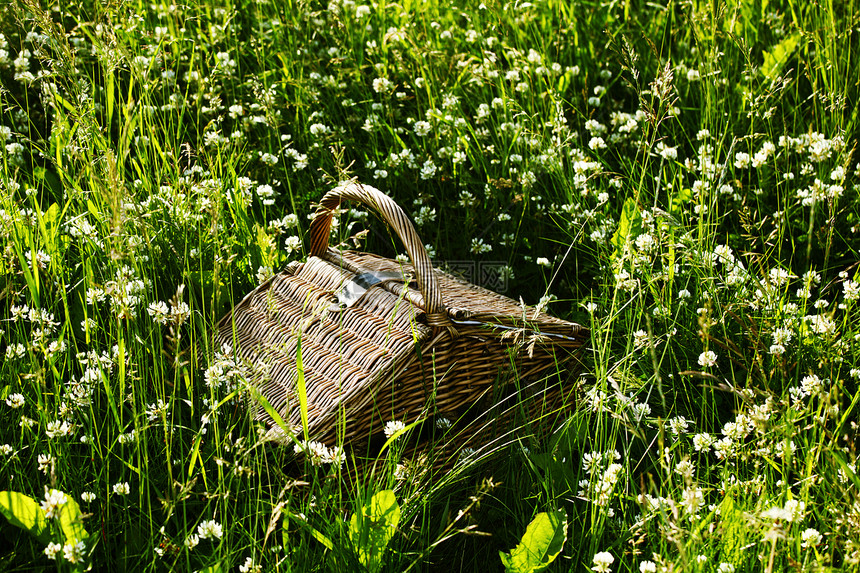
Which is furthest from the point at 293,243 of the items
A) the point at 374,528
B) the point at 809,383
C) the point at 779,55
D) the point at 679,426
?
the point at 779,55

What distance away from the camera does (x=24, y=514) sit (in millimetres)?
1431

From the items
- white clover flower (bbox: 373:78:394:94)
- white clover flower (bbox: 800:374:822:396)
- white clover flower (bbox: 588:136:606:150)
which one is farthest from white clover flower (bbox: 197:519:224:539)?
white clover flower (bbox: 373:78:394:94)

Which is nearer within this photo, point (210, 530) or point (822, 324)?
point (210, 530)

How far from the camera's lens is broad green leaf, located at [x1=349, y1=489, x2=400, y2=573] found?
57.8 inches

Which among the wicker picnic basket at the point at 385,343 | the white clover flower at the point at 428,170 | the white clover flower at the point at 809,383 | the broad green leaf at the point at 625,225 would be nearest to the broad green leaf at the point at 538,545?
the wicker picnic basket at the point at 385,343

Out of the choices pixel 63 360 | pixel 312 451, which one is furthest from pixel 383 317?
pixel 63 360

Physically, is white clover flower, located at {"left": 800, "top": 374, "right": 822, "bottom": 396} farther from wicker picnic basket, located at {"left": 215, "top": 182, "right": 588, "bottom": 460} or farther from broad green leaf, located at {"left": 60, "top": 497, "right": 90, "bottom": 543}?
broad green leaf, located at {"left": 60, "top": 497, "right": 90, "bottom": 543}

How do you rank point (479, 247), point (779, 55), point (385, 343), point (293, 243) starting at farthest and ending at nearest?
point (779, 55), point (479, 247), point (293, 243), point (385, 343)

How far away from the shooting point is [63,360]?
6.39 ft

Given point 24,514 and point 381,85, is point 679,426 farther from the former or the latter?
point 381,85

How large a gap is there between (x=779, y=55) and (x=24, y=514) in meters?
2.96

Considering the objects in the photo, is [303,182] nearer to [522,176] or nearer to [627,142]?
[522,176]

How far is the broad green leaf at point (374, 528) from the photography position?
147cm

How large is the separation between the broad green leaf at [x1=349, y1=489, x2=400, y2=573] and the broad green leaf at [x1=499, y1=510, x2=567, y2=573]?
0.22 meters
